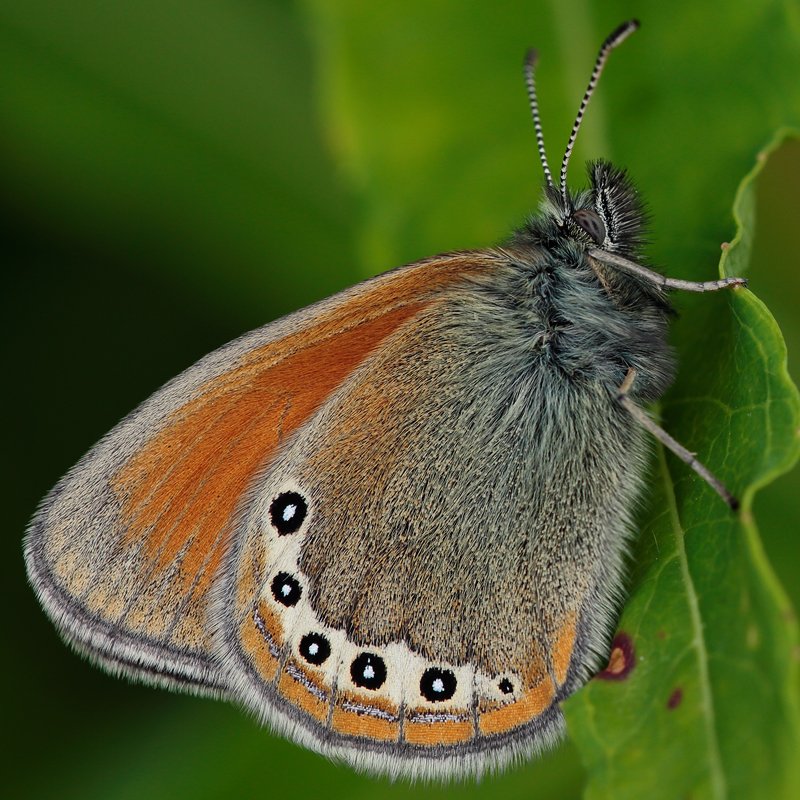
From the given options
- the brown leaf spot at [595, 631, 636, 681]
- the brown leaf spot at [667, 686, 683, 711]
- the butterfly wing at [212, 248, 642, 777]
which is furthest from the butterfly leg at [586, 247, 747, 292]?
the brown leaf spot at [667, 686, 683, 711]

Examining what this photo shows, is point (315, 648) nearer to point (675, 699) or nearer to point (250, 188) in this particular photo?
point (675, 699)

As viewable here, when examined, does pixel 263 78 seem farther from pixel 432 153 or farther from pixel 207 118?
pixel 432 153

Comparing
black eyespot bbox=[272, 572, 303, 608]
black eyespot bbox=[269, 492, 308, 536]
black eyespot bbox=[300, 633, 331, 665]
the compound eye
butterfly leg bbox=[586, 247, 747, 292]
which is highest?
the compound eye

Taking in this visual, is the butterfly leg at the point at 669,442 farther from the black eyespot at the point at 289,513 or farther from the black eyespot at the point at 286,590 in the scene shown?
the black eyespot at the point at 286,590

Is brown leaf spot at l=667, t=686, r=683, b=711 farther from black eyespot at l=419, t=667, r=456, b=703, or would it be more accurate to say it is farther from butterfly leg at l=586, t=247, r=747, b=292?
butterfly leg at l=586, t=247, r=747, b=292

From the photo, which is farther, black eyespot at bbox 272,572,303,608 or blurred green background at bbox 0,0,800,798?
blurred green background at bbox 0,0,800,798

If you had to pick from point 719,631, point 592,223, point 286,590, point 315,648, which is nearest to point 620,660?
point 719,631

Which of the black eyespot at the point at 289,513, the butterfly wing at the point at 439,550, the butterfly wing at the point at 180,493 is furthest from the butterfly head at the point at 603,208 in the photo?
the black eyespot at the point at 289,513
